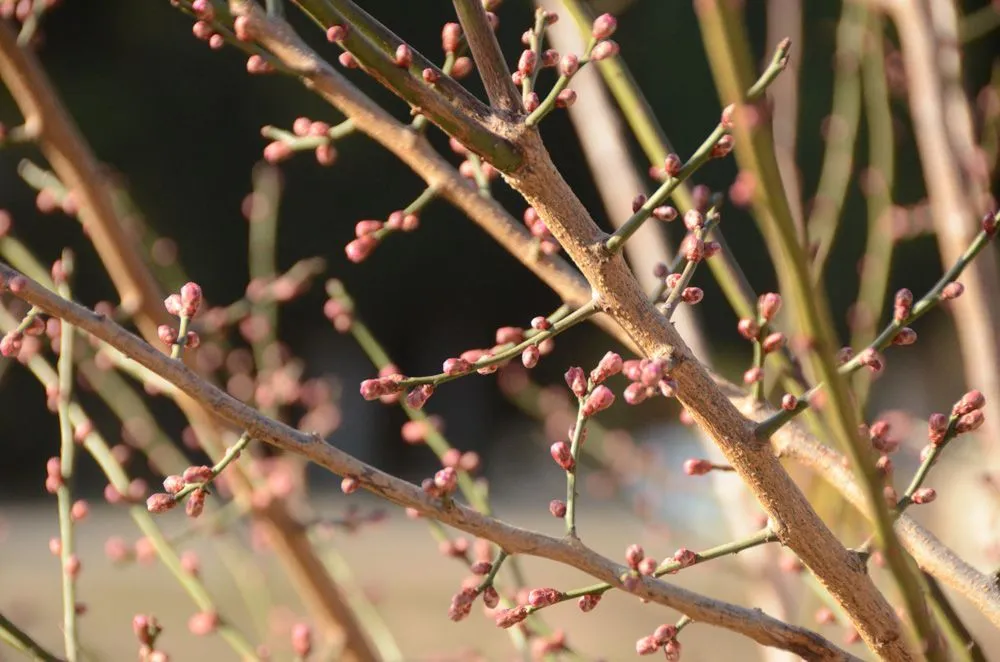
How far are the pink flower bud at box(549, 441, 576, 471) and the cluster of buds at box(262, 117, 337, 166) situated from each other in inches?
9.8

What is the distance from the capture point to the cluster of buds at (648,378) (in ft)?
1.41

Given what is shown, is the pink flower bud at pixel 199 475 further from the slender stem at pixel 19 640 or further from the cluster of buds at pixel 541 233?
the cluster of buds at pixel 541 233

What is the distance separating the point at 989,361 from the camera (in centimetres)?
110

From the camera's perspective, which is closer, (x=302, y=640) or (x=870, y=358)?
(x=870, y=358)

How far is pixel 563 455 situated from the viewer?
521 mm

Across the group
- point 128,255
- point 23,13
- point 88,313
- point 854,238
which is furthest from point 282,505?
point 854,238

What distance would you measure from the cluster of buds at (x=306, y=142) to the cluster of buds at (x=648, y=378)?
0.28 m

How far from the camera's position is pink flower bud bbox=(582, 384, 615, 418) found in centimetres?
49

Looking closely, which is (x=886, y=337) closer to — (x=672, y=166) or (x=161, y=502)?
(x=672, y=166)

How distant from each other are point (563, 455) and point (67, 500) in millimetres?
369

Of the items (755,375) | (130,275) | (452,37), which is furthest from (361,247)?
(130,275)

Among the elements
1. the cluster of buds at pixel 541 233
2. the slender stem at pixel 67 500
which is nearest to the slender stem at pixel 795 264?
the cluster of buds at pixel 541 233

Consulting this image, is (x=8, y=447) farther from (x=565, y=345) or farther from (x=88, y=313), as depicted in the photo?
(x=88, y=313)

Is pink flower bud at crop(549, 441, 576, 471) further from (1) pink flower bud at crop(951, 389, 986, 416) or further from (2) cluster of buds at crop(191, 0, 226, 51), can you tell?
(2) cluster of buds at crop(191, 0, 226, 51)
